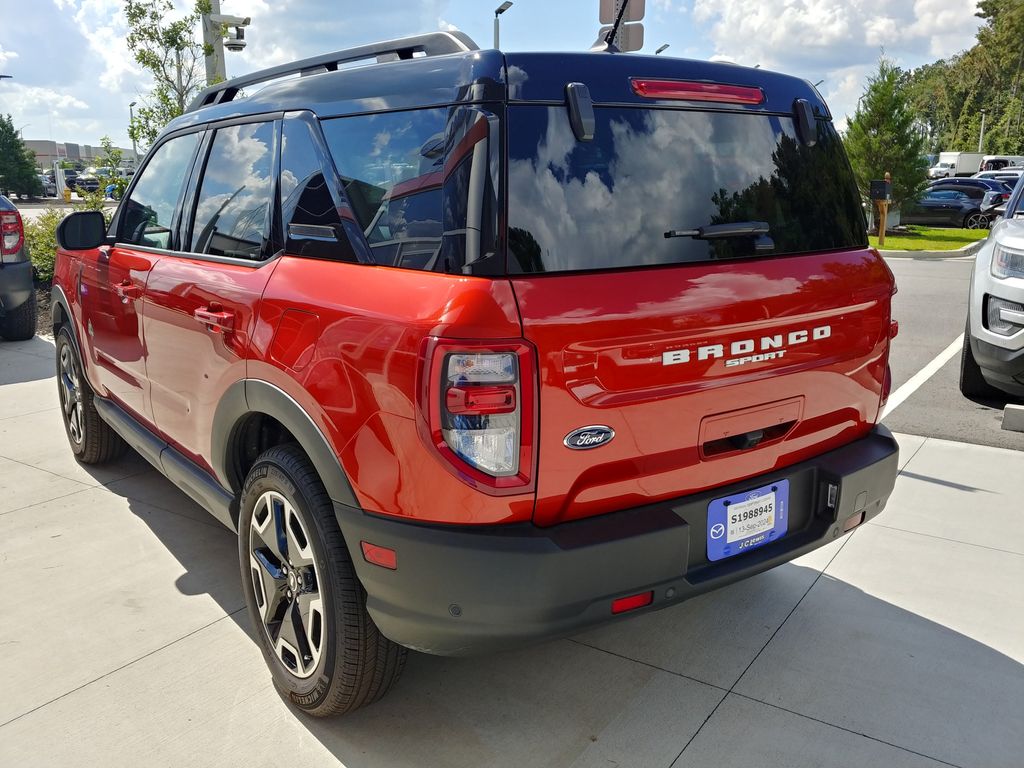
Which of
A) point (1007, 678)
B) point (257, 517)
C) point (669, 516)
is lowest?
point (1007, 678)

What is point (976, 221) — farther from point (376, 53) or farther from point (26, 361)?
point (376, 53)

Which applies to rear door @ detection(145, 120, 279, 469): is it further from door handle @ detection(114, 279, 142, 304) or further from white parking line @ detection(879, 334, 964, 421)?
white parking line @ detection(879, 334, 964, 421)

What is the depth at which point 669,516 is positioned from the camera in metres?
2.25

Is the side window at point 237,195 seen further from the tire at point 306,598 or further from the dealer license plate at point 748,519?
the dealer license plate at point 748,519

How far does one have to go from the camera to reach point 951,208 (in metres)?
25.6

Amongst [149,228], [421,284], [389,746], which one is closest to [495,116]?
[421,284]

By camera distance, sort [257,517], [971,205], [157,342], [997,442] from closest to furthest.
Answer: [257,517], [157,342], [997,442], [971,205]

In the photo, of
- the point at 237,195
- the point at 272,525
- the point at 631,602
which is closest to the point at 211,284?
the point at 237,195

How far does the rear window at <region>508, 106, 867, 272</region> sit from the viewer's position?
210cm

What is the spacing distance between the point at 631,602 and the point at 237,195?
6.47 feet

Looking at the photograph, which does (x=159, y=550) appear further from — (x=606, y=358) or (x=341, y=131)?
(x=606, y=358)

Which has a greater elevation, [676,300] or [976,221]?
[676,300]

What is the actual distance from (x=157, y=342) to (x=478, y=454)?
6.36 ft

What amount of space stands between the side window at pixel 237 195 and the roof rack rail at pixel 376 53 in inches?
11.2
